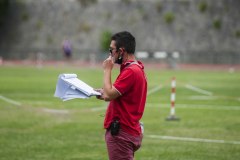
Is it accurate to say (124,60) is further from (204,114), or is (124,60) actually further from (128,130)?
(204,114)

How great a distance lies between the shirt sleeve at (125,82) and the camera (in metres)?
8.04

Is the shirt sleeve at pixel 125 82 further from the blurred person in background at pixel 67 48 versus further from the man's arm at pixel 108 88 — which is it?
the blurred person in background at pixel 67 48

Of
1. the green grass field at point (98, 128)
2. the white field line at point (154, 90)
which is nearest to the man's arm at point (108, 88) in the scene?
the green grass field at point (98, 128)

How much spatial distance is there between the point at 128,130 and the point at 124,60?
851 mm

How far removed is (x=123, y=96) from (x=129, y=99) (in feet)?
0.27

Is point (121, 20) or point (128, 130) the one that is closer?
point (128, 130)

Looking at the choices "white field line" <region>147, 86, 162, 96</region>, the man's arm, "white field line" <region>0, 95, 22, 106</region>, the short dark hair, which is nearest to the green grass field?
"white field line" <region>0, 95, 22, 106</region>

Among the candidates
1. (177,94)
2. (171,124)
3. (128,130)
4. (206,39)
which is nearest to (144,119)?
(171,124)

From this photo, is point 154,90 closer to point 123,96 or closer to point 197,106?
point 197,106

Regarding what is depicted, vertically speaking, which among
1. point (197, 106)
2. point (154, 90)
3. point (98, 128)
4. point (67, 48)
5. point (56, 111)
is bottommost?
point (67, 48)

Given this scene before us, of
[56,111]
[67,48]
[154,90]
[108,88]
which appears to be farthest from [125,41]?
[67,48]

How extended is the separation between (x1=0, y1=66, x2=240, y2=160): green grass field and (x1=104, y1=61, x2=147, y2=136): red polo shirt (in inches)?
194

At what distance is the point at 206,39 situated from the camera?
71125mm

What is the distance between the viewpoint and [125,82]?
26.4 ft
